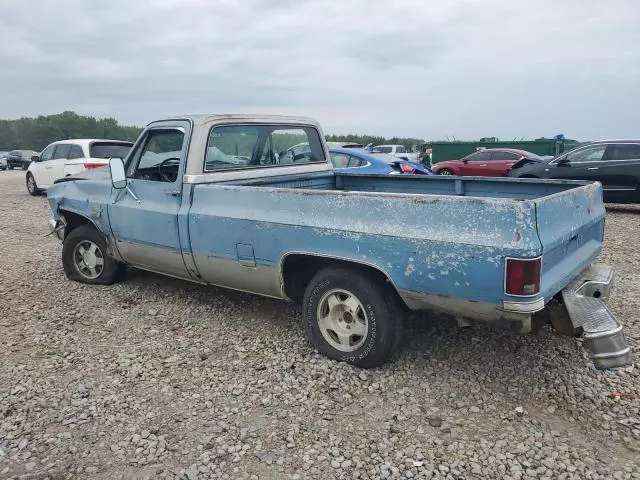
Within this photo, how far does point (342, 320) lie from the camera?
3814 mm

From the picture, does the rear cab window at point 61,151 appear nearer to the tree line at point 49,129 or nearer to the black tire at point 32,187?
the black tire at point 32,187

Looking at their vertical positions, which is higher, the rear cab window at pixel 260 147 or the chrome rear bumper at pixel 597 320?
the rear cab window at pixel 260 147

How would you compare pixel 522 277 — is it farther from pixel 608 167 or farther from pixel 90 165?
pixel 90 165

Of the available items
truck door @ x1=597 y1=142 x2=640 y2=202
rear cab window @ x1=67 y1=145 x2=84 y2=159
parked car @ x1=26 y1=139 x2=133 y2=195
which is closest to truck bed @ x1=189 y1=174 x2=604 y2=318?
truck door @ x1=597 y1=142 x2=640 y2=202

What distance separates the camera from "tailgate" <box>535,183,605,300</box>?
3021mm

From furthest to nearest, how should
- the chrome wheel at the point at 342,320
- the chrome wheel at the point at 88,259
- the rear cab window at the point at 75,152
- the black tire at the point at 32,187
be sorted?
1. the black tire at the point at 32,187
2. the rear cab window at the point at 75,152
3. the chrome wheel at the point at 88,259
4. the chrome wheel at the point at 342,320

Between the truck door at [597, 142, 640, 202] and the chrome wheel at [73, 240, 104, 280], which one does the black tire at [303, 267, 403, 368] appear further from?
the truck door at [597, 142, 640, 202]

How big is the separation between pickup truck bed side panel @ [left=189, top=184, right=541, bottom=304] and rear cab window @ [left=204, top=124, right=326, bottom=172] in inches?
17.5

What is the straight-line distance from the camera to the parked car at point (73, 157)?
12812 millimetres

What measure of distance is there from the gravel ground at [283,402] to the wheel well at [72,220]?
1.12 meters

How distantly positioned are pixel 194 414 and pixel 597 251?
3.12 m

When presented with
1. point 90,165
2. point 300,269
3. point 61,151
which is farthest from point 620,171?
point 61,151

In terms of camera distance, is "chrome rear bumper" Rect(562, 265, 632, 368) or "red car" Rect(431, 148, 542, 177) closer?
"chrome rear bumper" Rect(562, 265, 632, 368)

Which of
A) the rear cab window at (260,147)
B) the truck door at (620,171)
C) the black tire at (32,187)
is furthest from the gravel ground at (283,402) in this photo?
the black tire at (32,187)
